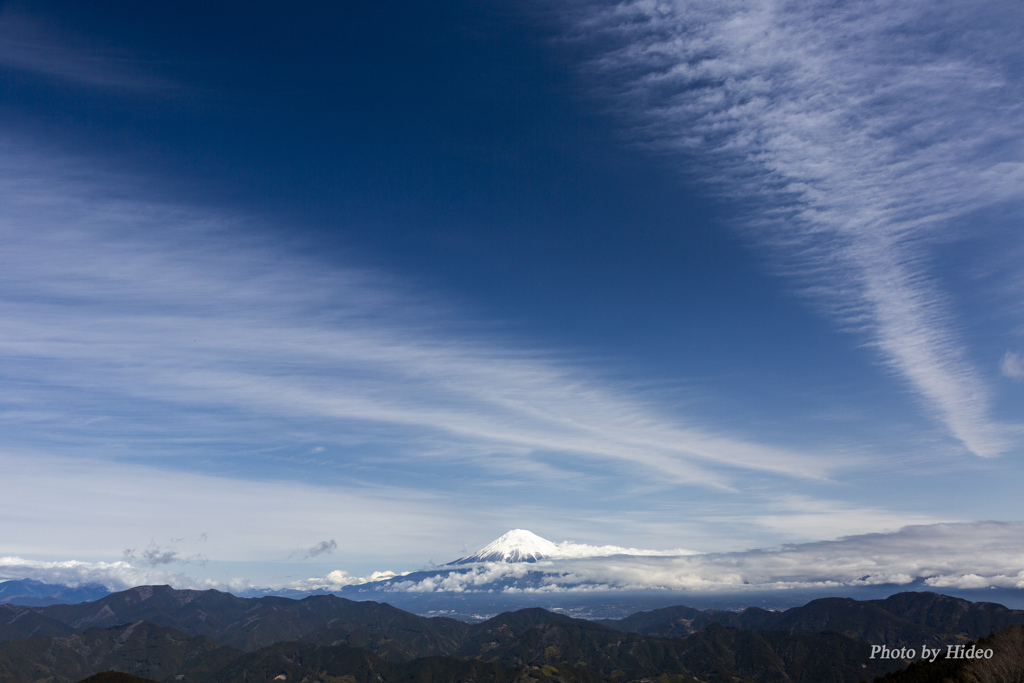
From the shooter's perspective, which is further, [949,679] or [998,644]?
[998,644]

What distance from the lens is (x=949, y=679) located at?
550 feet

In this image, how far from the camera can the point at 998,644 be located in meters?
182

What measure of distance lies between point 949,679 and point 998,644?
2915 centimetres
